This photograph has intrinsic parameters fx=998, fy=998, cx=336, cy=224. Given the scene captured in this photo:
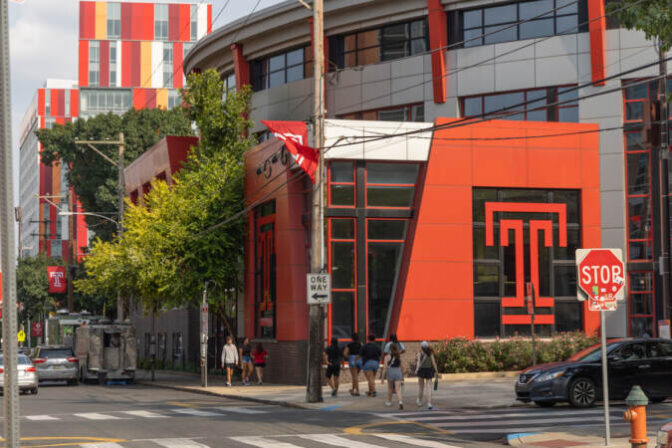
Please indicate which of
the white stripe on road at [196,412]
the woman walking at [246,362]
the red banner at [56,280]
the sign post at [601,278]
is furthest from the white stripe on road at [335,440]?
the red banner at [56,280]

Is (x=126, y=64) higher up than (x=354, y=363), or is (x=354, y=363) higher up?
(x=126, y=64)

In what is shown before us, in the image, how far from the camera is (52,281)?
221ft

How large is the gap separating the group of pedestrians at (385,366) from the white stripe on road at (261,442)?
24.1 feet

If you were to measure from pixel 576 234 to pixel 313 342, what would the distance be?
1292 cm

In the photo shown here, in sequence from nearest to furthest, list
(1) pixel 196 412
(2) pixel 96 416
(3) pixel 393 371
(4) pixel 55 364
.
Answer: (2) pixel 96 416 → (1) pixel 196 412 → (3) pixel 393 371 → (4) pixel 55 364

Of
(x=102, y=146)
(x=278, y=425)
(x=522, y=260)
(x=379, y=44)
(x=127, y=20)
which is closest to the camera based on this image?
(x=278, y=425)

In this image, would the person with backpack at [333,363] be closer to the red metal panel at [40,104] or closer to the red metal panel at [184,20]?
the red metal panel at [184,20]

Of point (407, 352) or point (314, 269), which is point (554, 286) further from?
point (314, 269)

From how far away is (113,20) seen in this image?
143m

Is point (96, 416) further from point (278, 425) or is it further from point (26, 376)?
point (26, 376)

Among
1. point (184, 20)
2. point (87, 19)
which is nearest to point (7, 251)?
point (87, 19)

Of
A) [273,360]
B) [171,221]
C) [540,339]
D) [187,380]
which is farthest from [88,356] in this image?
[540,339]

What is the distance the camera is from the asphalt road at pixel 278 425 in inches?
647

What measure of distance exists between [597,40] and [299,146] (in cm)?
1585
